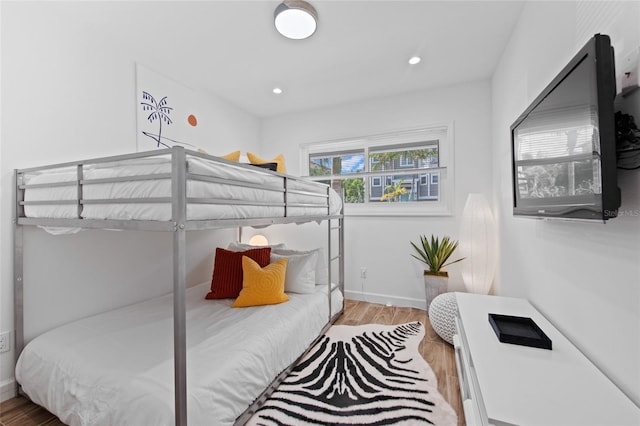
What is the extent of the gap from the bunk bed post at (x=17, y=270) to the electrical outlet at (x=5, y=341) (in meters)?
0.03

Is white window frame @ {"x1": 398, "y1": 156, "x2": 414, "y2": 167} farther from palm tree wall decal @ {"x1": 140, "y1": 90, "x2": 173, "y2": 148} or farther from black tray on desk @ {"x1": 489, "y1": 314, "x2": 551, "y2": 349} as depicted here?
palm tree wall decal @ {"x1": 140, "y1": 90, "x2": 173, "y2": 148}

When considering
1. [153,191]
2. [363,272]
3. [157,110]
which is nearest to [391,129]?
[363,272]

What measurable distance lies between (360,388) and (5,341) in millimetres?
2205

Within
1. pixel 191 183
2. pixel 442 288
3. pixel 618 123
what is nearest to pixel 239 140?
pixel 191 183

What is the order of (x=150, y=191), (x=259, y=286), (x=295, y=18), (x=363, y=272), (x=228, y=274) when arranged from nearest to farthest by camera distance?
(x=150, y=191)
(x=295, y=18)
(x=259, y=286)
(x=228, y=274)
(x=363, y=272)

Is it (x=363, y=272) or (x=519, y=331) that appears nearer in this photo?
(x=519, y=331)

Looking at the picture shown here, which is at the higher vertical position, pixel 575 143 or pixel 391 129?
pixel 391 129

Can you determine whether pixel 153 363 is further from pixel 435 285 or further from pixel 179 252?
pixel 435 285

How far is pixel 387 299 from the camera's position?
3.25 metres

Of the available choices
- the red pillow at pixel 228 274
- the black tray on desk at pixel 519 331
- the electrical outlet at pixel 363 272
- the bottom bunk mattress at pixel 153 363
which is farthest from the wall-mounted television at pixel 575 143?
the red pillow at pixel 228 274

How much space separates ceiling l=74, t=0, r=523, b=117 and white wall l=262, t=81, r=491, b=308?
21cm

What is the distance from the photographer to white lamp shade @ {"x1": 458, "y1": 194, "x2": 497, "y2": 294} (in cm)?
262

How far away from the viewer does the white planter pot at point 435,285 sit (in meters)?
2.80

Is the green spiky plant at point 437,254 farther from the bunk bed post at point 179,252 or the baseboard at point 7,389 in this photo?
the baseboard at point 7,389
